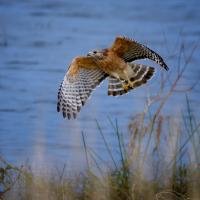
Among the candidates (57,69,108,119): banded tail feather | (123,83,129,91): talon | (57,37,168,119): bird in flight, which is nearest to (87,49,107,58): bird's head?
(57,37,168,119): bird in flight

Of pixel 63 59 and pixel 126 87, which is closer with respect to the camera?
pixel 126 87

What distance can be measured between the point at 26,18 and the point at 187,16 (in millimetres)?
2748

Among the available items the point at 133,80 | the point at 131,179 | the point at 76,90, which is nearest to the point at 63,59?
the point at 76,90

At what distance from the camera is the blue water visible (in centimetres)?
986

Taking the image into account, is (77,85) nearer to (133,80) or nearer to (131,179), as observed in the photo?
(133,80)

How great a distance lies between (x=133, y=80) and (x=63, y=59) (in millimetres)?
5653

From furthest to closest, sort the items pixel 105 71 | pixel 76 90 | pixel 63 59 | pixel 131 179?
pixel 63 59
pixel 105 71
pixel 76 90
pixel 131 179

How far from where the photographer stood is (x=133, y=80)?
8.37 meters

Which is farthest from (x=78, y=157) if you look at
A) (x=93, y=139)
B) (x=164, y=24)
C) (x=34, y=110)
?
(x=164, y=24)

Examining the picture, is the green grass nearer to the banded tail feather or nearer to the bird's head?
the banded tail feather

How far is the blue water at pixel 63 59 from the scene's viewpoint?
9.86 metres

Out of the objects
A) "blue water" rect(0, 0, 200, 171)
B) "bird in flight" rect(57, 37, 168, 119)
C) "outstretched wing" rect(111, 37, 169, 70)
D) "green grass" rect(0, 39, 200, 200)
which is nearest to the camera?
"green grass" rect(0, 39, 200, 200)

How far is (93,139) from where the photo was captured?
9.79 m

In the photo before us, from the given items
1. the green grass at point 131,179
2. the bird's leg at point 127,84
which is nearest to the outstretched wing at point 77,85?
the bird's leg at point 127,84
